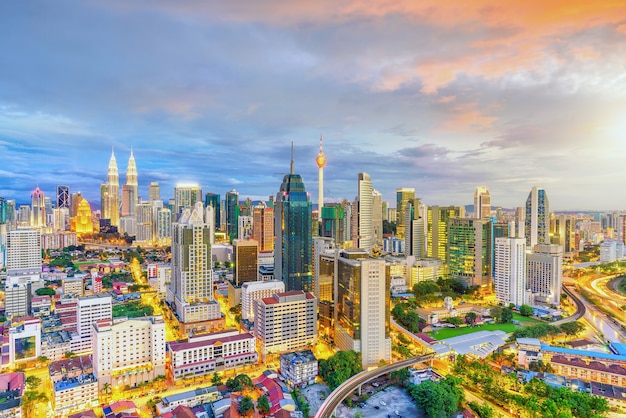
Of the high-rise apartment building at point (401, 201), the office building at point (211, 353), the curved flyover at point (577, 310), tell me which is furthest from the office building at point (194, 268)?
the high-rise apartment building at point (401, 201)

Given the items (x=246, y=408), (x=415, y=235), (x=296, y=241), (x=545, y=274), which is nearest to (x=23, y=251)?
(x=296, y=241)

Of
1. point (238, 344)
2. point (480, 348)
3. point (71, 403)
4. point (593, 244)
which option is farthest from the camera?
point (593, 244)

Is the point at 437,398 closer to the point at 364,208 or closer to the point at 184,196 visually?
the point at 364,208

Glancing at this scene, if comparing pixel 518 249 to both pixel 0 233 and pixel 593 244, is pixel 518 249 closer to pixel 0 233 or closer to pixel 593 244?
pixel 593 244

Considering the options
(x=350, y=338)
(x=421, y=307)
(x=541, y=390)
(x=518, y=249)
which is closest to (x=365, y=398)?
(x=350, y=338)

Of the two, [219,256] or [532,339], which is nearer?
[532,339]

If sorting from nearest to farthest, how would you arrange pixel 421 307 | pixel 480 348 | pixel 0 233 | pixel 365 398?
pixel 365 398 < pixel 480 348 < pixel 421 307 < pixel 0 233

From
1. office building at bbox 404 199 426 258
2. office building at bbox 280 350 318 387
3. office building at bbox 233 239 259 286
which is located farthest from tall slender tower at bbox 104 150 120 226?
office building at bbox 280 350 318 387

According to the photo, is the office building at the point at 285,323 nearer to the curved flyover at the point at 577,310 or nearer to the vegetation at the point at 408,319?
the vegetation at the point at 408,319
